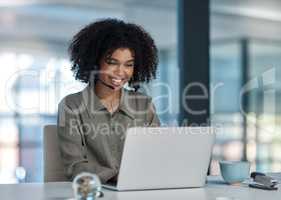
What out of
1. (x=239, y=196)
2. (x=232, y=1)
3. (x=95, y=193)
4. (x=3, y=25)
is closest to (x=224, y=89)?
(x=232, y=1)

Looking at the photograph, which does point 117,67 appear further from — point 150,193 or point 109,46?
point 150,193

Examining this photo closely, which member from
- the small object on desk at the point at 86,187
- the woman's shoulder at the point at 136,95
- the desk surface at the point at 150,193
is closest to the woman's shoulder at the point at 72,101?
the woman's shoulder at the point at 136,95

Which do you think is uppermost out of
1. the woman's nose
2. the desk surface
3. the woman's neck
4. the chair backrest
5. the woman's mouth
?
the woman's nose

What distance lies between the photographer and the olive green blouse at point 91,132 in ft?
5.93

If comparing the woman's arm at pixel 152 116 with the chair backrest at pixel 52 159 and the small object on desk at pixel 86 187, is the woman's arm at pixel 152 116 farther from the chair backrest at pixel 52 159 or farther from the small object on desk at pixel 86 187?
the small object on desk at pixel 86 187

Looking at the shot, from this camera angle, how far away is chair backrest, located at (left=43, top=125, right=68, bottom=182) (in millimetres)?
1930

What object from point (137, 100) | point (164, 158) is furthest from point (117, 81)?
point (164, 158)

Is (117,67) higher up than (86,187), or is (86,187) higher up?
(117,67)

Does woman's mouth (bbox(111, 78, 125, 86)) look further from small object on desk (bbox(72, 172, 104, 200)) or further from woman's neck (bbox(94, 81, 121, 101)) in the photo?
small object on desk (bbox(72, 172, 104, 200))

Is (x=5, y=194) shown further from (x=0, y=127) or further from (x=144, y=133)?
(x=0, y=127)

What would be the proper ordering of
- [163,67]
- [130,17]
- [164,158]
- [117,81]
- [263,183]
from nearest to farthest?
1. [164,158]
2. [263,183]
3. [117,81]
4. [163,67]
5. [130,17]

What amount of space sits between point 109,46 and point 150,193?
0.69m

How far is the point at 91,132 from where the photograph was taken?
187 cm

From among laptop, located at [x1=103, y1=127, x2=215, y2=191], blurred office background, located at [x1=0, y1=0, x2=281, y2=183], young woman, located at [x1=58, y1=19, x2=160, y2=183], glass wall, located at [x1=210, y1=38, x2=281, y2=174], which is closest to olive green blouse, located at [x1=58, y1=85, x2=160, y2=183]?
young woman, located at [x1=58, y1=19, x2=160, y2=183]
